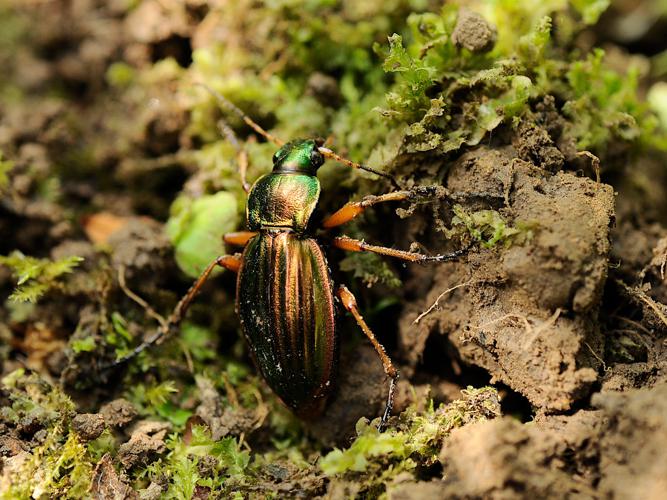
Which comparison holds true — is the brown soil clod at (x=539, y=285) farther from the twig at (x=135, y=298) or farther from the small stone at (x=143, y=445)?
the twig at (x=135, y=298)

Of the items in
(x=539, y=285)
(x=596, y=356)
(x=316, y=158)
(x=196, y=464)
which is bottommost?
(x=196, y=464)

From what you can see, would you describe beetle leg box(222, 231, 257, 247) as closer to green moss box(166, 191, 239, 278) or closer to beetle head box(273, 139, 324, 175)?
green moss box(166, 191, 239, 278)

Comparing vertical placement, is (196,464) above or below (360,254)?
below

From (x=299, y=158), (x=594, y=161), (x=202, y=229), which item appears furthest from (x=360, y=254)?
(x=594, y=161)

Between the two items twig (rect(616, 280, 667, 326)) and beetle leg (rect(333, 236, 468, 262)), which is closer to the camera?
twig (rect(616, 280, 667, 326))

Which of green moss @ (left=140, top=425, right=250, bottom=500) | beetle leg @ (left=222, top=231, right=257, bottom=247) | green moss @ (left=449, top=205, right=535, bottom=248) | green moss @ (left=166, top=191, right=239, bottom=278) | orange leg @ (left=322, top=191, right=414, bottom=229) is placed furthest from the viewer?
green moss @ (left=166, top=191, right=239, bottom=278)

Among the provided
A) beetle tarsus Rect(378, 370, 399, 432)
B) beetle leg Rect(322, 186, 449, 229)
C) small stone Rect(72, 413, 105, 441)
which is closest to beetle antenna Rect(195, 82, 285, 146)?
beetle leg Rect(322, 186, 449, 229)

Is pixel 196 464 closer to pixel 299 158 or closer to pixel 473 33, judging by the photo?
pixel 299 158
